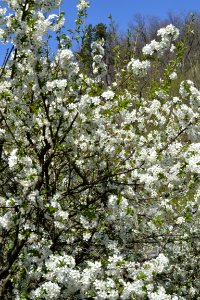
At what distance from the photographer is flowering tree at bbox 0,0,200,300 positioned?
4438 millimetres

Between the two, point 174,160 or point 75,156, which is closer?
point 174,160

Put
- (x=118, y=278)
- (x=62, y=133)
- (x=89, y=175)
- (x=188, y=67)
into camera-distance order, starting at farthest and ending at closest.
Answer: (x=188, y=67)
(x=89, y=175)
(x=62, y=133)
(x=118, y=278)

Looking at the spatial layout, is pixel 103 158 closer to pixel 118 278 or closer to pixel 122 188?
pixel 122 188

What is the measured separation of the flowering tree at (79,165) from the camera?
4438 millimetres

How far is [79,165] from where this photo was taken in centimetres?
585

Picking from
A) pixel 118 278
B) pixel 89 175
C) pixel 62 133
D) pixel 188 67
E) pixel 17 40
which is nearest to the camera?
pixel 118 278

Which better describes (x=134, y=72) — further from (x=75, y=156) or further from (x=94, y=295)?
(x=94, y=295)

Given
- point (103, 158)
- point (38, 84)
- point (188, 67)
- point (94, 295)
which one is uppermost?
point (188, 67)

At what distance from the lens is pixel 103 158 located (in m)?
5.70

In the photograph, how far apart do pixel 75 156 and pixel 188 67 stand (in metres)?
52.4

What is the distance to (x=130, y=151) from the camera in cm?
591

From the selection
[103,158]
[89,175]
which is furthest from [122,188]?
[89,175]

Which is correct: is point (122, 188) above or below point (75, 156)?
below

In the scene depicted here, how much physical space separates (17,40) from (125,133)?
1.92 meters
